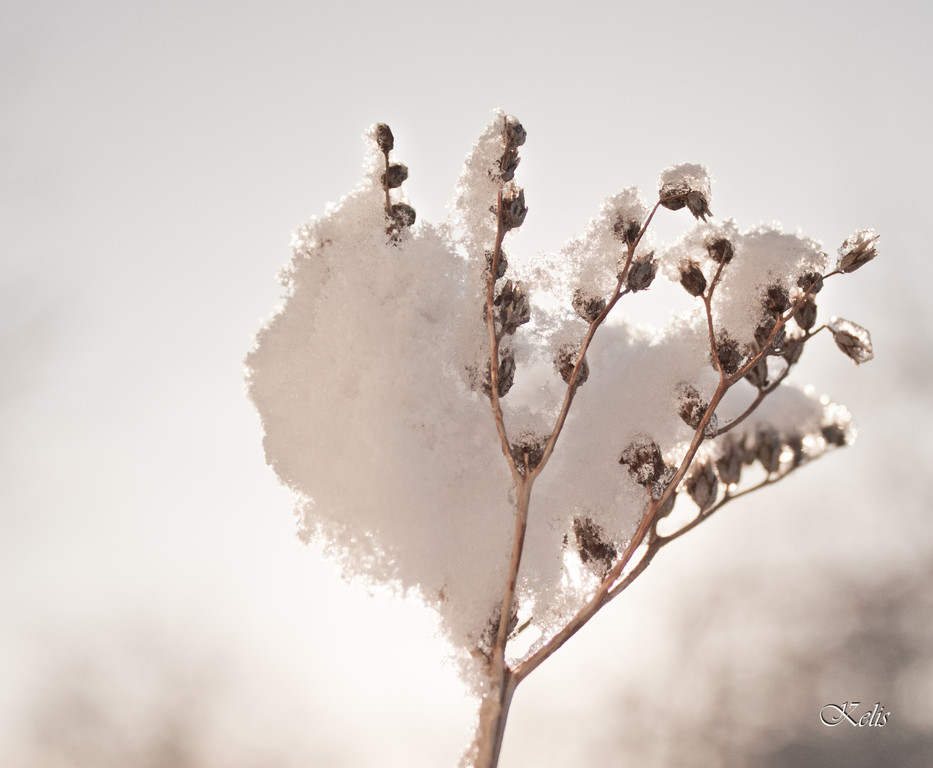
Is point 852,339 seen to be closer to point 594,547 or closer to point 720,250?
point 720,250

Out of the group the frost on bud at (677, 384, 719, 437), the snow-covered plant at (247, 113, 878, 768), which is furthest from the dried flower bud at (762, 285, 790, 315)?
the frost on bud at (677, 384, 719, 437)

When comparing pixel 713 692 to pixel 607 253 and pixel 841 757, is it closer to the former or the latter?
pixel 841 757

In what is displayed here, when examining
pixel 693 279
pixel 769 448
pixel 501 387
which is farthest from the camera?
pixel 769 448

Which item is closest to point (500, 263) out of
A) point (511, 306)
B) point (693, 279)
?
point (511, 306)

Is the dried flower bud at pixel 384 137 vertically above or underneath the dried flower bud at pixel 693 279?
above

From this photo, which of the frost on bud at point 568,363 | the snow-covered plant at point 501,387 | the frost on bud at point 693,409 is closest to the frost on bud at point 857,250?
the snow-covered plant at point 501,387

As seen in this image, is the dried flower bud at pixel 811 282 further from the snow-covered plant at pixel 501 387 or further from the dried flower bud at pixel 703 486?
the dried flower bud at pixel 703 486

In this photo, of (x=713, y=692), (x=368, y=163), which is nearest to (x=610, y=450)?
(x=368, y=163)
